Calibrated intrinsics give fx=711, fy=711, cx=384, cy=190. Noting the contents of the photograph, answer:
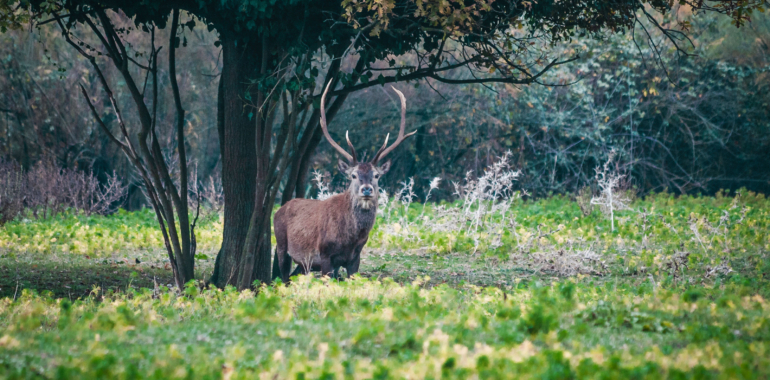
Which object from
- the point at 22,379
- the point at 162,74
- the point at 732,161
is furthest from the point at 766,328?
the point at 162,74

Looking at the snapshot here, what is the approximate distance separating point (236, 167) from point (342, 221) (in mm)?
1439

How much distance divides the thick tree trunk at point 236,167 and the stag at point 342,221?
555mm

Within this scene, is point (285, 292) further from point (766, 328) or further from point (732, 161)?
point (732, 161)

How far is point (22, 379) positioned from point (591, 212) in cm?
1303

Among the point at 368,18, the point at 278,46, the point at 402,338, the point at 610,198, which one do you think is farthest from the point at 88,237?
the point at 402,338

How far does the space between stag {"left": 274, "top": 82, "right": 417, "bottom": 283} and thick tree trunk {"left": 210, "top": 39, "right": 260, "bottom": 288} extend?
555mm

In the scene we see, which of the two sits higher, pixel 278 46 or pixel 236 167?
pixel 278 46

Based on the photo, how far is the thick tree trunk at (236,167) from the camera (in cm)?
843

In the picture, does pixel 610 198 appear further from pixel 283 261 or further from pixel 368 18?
pixel 368 18

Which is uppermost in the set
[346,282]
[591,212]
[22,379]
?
[22,379]

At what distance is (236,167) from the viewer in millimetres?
8516

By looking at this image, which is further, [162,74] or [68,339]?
[162,74]

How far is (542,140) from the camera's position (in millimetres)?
20984

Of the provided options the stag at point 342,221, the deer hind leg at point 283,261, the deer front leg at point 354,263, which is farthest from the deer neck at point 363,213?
the deer hind leg at point 283,261
